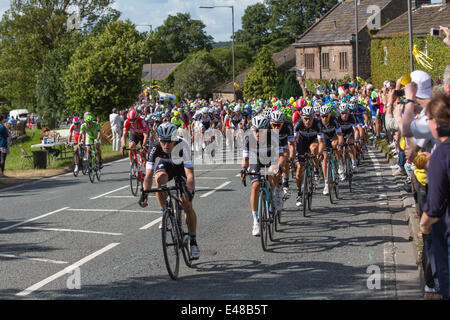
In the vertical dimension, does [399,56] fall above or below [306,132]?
above

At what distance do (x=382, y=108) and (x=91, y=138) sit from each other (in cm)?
1144

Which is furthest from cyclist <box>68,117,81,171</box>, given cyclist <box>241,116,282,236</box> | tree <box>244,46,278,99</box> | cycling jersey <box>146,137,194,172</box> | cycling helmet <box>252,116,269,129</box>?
tree <box>244,46,278,99</box>

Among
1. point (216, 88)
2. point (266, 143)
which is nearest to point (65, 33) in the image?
point (216, 88)

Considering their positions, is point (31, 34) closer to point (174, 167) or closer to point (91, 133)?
point (91, 133)

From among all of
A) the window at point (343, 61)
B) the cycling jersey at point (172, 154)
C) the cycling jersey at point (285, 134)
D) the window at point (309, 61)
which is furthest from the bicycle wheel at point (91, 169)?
the window at point (309, 61)

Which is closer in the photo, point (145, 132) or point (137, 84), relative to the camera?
point (145, 132)

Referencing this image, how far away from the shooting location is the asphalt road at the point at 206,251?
7113mm

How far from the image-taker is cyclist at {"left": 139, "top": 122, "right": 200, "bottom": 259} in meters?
7.96

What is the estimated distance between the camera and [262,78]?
Answer: 240 feet

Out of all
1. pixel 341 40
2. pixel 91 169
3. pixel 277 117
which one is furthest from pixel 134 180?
pixel 341 40

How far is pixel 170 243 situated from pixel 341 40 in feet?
190
